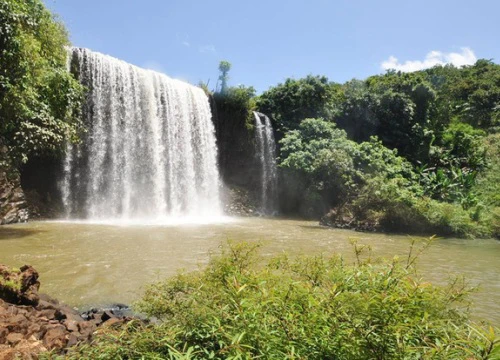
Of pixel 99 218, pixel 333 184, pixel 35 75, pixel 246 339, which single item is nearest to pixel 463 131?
pixel 333 184

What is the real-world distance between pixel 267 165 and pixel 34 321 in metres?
20.3

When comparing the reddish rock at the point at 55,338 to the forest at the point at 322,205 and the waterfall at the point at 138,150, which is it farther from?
the waterfall at the point at 138,150

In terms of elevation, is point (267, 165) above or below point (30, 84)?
below

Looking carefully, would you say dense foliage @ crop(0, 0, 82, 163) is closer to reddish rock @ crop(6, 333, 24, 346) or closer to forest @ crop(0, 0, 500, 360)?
forest @ crop(0, 0, 500, 360)

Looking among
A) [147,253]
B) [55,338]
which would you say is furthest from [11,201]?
[55,338]

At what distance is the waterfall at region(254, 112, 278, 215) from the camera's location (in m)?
23.4

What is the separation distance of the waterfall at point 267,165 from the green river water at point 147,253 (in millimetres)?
8344

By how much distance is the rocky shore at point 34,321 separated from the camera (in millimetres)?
3211

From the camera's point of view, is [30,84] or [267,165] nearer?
[30,84]

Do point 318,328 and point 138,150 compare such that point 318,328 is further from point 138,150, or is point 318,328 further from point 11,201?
point 138,150

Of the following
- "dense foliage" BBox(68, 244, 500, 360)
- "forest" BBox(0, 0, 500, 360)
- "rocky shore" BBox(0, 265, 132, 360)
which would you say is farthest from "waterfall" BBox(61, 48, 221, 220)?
"dense foliage" BBox(68, 244, 500, 360)

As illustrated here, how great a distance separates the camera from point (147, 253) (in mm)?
8805

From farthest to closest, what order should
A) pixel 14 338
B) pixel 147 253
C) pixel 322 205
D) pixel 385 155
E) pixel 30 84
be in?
pixel 322 205 < pixel 385 155 < pixel 30 84 < pixel 147 253 < pixel 14 338

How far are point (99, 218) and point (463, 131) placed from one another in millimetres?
24329
